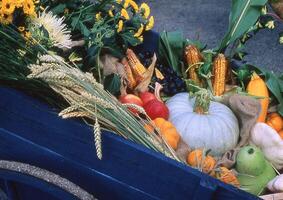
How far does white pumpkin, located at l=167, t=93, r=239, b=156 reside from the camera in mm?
2246

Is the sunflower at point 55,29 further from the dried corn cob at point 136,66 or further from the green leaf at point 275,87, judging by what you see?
the green leaf at point 275,87

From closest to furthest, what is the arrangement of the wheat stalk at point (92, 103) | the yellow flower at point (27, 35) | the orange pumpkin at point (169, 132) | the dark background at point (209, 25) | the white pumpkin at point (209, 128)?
the wheat stalk at point (92, 103) → the yellow flower at point (27, 35) → the orange pumpkin at point (169, 132) → the white pumpkin at point (209, 128) → the dark background at point (209, 25)

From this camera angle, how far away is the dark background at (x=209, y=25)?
422cm

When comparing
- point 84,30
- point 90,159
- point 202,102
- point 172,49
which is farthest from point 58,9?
point 90,159

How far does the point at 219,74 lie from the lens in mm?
2465

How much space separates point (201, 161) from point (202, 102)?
1.29 feet

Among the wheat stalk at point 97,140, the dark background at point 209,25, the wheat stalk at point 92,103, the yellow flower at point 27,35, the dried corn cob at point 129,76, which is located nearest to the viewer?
the wheat stalk at point 97,140

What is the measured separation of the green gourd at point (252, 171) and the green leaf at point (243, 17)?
819 mm

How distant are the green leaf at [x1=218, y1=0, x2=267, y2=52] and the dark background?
1251 mm

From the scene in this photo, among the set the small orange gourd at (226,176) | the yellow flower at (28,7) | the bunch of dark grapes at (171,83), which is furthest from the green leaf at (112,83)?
the small orange gourd at (226,176)

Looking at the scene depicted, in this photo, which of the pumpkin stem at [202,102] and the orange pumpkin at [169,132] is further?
the pumpkin stem at [202,102]

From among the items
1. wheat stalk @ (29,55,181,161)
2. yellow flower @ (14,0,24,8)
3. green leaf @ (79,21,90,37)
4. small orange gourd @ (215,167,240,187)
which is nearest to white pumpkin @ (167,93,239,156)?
small orange gourd @ (215,167,240,187)

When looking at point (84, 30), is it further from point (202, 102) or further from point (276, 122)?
point (276, 122)

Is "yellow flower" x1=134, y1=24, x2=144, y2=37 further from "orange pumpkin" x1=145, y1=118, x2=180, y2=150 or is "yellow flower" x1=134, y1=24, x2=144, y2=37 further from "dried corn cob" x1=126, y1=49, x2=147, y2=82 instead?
"orange pumpkin" x1=145, y1=118, x2=180, y2=150
